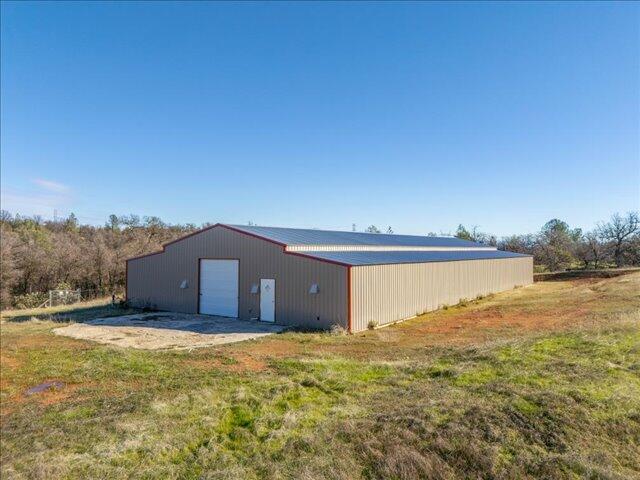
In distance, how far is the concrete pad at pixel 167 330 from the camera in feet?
43.9

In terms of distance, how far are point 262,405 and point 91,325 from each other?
12649 mm

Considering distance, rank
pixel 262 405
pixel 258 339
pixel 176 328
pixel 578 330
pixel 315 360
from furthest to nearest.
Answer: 1. pixel 176 328
2. pixel 258 339
3. pixel 578 330
4. pixel 315 360
5. pixel 262 405

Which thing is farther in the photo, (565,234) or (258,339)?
(565,234)

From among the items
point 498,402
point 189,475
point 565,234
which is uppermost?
point 565,234

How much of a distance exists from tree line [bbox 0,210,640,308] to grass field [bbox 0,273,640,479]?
55.4ft

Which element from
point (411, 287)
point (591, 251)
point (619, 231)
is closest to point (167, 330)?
point (411, 287)

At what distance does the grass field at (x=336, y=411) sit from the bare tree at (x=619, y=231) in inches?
492

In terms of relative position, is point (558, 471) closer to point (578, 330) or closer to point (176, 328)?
point (578, 330)

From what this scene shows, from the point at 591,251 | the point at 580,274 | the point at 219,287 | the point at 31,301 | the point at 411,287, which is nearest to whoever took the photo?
the point at 411,287

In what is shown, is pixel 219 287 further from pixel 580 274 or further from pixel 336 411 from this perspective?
pixel 580 274

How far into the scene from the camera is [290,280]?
16.5m

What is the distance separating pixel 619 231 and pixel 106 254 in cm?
3905

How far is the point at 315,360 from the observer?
33.3ft

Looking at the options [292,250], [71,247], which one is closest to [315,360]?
[292,250]
